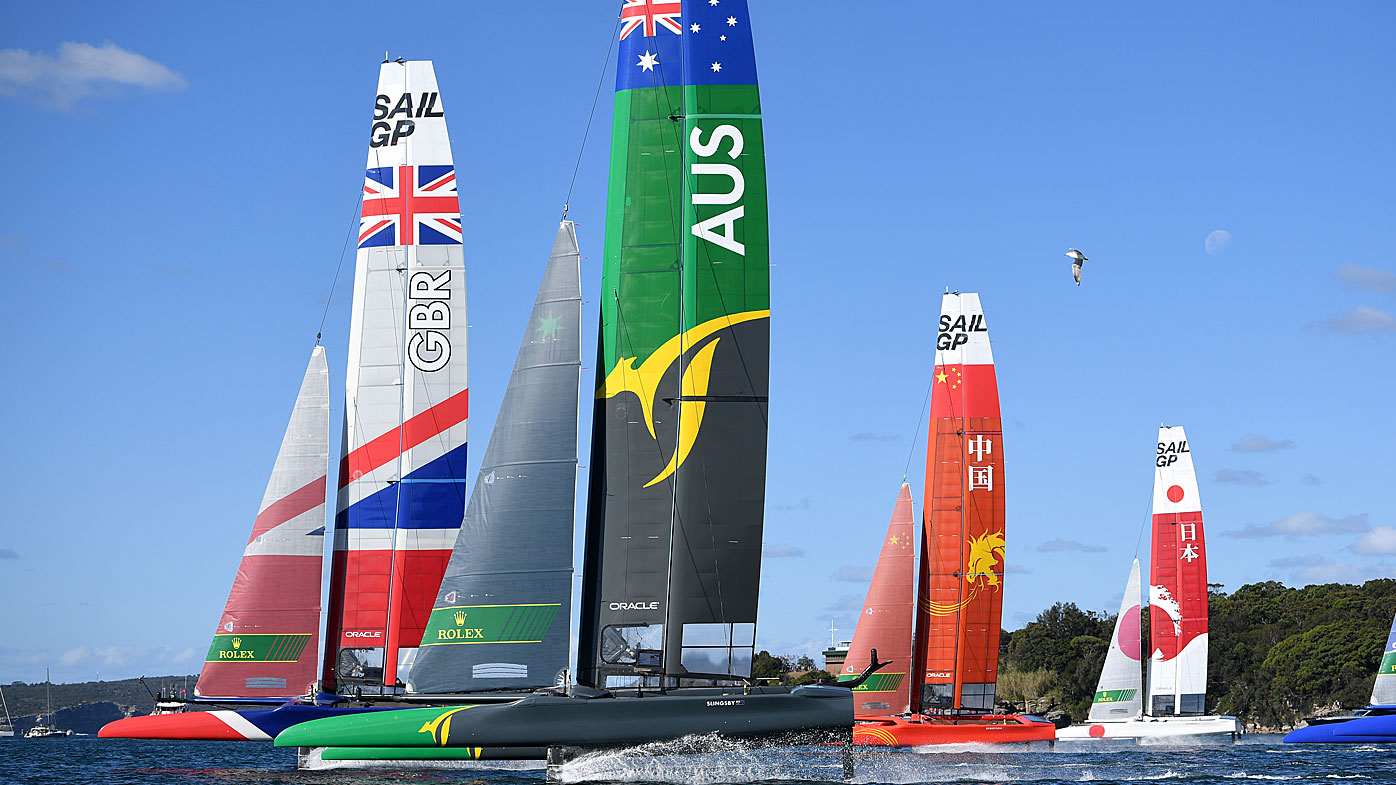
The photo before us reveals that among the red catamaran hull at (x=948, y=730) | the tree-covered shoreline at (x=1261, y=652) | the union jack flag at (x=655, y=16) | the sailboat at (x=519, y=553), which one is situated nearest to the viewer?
the sailboat at (x=519, y=553)

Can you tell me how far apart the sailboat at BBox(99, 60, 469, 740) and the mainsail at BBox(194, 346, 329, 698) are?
27mm

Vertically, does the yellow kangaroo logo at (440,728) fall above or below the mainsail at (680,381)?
below

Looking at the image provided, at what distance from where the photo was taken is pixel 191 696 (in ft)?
96.3

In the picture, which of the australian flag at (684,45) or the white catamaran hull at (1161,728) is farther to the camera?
the white catamaran hull at (1161,728)

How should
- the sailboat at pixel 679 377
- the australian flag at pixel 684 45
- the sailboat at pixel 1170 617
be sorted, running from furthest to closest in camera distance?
the sailboat at pixel 1170 617 < the australian flag at pixel 684 45 < the sailboat at pixel 679 377

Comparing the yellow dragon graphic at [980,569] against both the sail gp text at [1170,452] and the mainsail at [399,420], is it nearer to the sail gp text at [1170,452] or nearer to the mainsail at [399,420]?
the sail gp text at [1170,452]

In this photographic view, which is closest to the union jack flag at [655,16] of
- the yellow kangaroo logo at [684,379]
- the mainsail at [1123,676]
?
the yellow kangaroo logo at [684,379]

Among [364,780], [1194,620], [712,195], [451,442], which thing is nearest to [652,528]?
[712,195]

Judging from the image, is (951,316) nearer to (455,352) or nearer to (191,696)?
(455,352)

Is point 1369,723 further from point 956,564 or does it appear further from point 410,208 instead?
point 410,208

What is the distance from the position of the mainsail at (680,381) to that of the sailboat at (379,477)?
8869 mm

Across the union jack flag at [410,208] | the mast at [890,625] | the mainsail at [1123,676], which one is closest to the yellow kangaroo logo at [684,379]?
the union jack flag at [410,208]

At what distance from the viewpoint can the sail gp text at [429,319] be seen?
2844cm

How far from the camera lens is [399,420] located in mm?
28172
